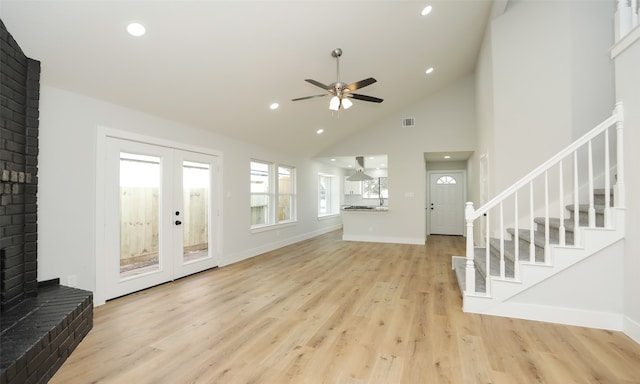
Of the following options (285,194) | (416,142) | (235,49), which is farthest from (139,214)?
(416,142)

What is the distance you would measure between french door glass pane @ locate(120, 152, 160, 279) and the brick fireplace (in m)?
0.92

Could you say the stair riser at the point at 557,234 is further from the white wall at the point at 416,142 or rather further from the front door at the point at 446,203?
the front door at the point at 446,203

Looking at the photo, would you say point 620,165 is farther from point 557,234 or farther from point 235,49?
point 235,49

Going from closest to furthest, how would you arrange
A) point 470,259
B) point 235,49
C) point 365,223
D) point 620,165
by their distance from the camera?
point 620,165 → point 470,259 → point 235,49 → point 365,223

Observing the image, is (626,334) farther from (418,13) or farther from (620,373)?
(418,13)

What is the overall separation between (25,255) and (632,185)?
542 cm

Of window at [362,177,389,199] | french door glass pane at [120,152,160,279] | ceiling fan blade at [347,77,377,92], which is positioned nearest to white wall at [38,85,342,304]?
french door glass pane at [120,152,160,279]

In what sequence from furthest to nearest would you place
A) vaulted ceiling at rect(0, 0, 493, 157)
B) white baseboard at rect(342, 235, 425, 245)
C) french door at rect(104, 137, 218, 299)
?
1. white baseboard at rect(342, 235, 425, 245)
2. french door at rect(104, 137, 218, 299)
3. vaulted ceiling at rect(0, 0, 493, 157)

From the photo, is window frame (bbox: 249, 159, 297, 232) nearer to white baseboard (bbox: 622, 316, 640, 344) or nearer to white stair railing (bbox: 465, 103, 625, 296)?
white stair railing (bbox: 465, 103, 625, 296)

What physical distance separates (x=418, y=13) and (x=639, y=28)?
2.28 meters

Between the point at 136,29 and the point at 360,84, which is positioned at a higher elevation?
the point at 136,29

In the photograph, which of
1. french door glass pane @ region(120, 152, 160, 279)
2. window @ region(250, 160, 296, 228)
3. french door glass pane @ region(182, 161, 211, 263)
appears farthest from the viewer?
window @ region(250, 160, 296, 228)

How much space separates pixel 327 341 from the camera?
248 cm

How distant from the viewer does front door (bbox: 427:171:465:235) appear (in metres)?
8.89
